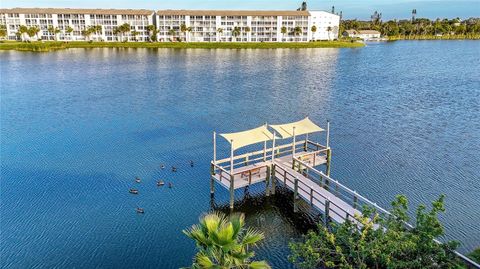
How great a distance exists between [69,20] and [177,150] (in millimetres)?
150658

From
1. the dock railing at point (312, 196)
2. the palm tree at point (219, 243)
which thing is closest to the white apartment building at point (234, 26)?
the dock railing at point (312, 196)

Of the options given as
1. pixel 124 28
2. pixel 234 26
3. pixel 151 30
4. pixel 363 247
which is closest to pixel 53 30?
pixel 124 28

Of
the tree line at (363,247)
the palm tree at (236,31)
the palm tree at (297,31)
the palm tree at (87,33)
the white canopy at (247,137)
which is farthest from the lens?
the palm tree at (297,31)

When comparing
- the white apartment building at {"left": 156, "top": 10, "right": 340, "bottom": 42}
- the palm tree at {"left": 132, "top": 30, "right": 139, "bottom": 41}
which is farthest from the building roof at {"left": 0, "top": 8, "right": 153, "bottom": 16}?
the white apartment building at {"left": 156, "top": 10, "right": 340, "bottom": 42}

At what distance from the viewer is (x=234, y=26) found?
17300 cm

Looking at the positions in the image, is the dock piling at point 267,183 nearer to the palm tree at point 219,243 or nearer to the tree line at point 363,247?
the tree line at point 363,247

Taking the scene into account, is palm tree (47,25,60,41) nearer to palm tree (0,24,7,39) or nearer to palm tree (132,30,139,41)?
palm tree (0,24,7,39)

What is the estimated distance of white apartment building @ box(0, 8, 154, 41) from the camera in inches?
6535

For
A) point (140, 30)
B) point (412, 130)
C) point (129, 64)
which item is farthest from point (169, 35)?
point (412, 130)

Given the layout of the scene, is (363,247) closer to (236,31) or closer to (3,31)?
(236,31)

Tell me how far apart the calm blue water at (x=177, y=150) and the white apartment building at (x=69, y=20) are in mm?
87622

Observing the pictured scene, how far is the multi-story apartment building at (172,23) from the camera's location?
547 ft

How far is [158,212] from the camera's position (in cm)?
2730

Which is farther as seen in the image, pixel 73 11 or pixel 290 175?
pixel 73 11
